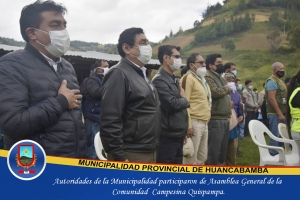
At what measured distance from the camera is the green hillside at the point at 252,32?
2529 millimetres

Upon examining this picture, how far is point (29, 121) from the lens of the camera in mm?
1568

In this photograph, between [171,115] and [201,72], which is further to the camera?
[201,72]

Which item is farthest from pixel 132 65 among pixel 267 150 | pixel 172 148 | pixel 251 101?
pixel 251 101

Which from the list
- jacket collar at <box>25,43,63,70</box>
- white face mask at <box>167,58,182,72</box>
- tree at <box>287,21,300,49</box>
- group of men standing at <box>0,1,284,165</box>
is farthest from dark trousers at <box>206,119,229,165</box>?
jacket collar at <box>25,43,63,70</box>

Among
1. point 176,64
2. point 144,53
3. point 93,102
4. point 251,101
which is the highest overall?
point 144,53

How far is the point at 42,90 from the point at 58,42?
272mm

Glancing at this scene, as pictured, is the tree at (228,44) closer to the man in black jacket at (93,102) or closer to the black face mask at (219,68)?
the black face mask at (219,68)

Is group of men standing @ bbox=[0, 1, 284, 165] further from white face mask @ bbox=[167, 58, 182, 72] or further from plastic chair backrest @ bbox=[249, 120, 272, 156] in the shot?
plastic chair backrest @ bbox=[249, 120, 272, 156]

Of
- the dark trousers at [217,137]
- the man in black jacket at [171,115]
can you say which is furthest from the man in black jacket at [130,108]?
the dark trousers at [217,137]

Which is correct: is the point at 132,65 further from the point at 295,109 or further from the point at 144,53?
the point at 295,109

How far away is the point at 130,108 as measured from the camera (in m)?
2.09

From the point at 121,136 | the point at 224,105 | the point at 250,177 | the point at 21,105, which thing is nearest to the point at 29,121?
the point at 21,105

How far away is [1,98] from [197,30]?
4.92ft

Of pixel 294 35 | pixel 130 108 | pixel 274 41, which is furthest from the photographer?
pixel 274 41
